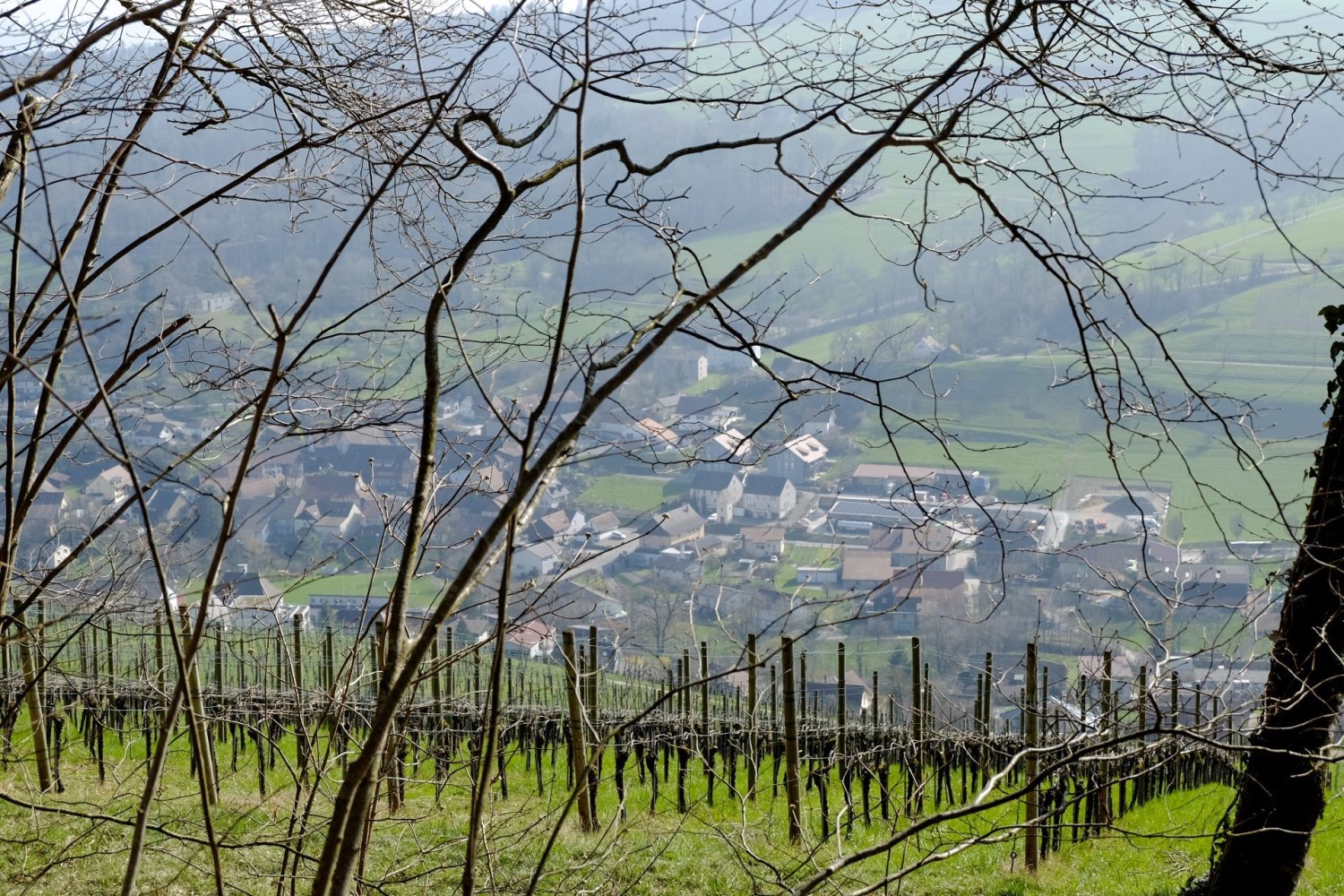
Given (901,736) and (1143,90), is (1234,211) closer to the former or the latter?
(901,736)

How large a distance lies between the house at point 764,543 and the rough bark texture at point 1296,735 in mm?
10686

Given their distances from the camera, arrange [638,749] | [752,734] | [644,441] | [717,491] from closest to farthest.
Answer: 1. [644,441]
2. [752,734]
3. [638,749]
4. [717,491]

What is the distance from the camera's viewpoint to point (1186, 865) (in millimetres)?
6680

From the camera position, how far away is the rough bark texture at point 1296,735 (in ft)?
15.2

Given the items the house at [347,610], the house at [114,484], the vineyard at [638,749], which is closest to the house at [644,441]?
the house at [347,610]

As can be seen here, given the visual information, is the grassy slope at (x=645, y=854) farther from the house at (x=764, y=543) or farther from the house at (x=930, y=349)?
the house at (x=764, y=543)

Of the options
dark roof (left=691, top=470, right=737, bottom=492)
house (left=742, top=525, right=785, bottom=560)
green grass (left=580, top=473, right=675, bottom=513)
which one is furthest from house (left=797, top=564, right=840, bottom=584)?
green grass (left=580, top=473, right=675, bottom=513)

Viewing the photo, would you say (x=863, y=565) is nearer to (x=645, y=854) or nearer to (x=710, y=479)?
(x=710, y=479)

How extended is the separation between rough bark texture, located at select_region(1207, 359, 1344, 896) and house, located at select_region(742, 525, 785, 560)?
10686 mm

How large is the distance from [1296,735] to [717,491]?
1295cm

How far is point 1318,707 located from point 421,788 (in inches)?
261

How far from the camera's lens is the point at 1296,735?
475 centimetres

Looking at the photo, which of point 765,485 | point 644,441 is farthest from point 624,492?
point 644,441

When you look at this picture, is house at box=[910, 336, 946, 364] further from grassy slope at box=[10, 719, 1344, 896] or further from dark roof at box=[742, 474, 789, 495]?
dark roof at box=[742, 474, 789, 495]
